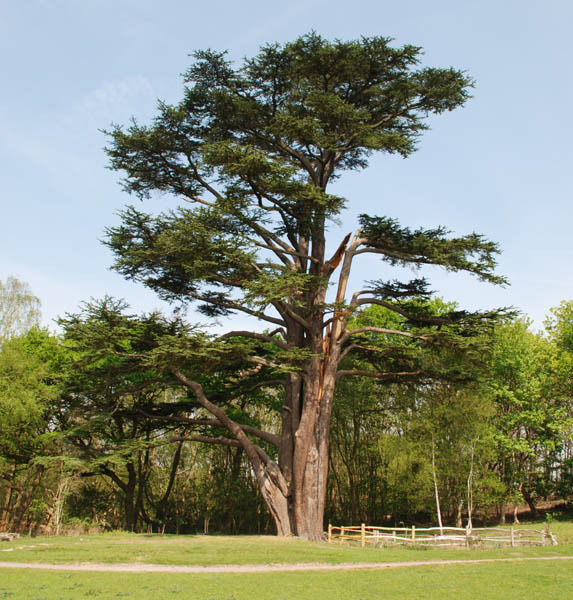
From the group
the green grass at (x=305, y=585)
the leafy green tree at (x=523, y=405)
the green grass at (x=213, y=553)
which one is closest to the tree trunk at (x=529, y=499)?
the leafy green tree at (x=523, y=405)

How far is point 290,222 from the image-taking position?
18.9 metres

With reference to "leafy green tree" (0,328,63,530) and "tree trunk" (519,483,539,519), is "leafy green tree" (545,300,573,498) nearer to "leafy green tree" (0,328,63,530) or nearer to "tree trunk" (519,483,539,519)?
"tree trunk" (519,483,539,519)

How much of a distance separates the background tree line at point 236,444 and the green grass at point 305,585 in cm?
890

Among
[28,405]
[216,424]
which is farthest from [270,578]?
[28,405]

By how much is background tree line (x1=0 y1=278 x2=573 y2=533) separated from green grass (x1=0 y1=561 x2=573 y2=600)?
890cm

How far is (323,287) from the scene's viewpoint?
18672 mm

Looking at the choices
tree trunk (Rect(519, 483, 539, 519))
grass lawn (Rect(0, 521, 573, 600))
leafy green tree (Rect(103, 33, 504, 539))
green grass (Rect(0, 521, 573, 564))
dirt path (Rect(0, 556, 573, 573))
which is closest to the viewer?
Answer: grass lawn (Rect(0, 521, 573, 600))

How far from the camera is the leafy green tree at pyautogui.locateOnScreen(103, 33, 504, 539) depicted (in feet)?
54.5

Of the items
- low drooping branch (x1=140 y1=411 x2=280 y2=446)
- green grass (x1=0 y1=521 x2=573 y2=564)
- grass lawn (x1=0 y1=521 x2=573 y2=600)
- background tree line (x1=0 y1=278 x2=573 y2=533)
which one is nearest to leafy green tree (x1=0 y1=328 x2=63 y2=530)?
background tree line (x1=0 y1=278 x2=573 y2=533)

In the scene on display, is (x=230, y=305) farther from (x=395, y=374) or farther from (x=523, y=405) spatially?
(x=523, y=405)

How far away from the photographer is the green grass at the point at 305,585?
7410 millimetres

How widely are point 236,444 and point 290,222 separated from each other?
779cm

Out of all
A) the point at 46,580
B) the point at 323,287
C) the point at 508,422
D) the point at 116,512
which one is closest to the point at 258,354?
the point at 323,287

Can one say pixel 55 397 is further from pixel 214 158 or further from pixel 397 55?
pixel 397 55
